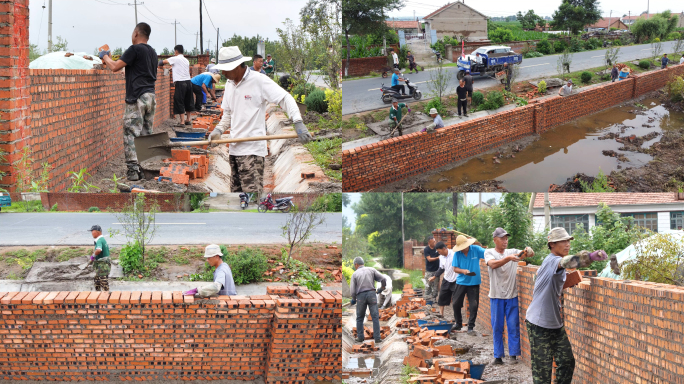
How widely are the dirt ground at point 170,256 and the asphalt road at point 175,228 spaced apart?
1.57ft

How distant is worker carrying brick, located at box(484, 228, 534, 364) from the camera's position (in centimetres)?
529

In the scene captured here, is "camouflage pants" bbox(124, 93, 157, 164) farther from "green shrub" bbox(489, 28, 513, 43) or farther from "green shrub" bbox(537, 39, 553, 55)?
"green shrub" bbox(537, 39, 553, 55)

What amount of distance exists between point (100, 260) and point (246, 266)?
2367mm

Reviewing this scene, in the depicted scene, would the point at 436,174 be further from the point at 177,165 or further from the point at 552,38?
the point at 552,38

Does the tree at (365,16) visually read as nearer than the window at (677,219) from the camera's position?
No

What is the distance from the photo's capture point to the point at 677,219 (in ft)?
44.8

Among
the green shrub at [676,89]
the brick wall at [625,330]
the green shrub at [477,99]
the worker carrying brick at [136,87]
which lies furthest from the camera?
the green shrub at [676,89]

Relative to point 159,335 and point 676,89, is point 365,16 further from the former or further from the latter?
point 159,335

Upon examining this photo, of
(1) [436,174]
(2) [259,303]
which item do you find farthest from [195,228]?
(2) [259,303]

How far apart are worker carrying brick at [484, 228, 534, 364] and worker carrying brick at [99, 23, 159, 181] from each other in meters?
5.02

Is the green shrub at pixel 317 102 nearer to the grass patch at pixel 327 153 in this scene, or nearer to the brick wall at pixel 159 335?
the grass patch at pixel 327 153

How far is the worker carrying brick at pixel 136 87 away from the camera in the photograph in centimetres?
679

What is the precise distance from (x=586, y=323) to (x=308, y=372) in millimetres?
2688

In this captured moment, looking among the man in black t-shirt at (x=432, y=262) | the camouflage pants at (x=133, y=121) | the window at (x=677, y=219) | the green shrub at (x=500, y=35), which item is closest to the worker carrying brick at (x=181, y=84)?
the camouflage pants at (x=133, y=121)
